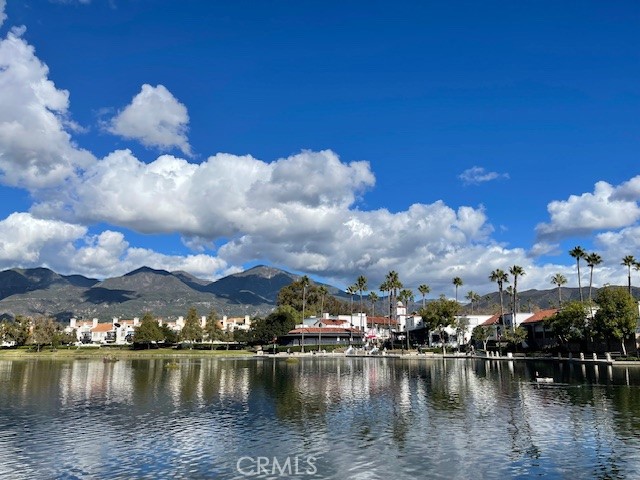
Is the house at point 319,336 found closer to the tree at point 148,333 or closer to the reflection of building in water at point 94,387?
the tree at point 148,333

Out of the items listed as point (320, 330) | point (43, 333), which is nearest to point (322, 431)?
point (320, 330)

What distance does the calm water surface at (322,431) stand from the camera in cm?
2736

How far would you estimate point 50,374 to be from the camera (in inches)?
3246

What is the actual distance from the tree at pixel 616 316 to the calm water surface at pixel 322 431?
38106 millimetres

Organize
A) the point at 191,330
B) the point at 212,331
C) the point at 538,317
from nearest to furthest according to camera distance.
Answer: the point at 538,317 → the point at 191,330 → the point at 212,331

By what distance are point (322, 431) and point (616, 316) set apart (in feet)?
273

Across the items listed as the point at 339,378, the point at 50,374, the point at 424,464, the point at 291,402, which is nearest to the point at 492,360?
the point at 339,378

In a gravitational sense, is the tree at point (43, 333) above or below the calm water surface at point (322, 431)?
above

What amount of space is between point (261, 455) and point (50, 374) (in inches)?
2583

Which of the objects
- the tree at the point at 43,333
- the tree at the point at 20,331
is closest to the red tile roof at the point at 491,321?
the tree at the point at 43,333

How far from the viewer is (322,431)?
36125mm

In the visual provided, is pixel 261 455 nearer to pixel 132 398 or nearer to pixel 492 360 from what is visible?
pixel 132 398

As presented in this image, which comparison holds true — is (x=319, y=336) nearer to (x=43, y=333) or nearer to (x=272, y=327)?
(x=272, y=327)

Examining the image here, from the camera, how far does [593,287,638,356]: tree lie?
98062 millimetres
